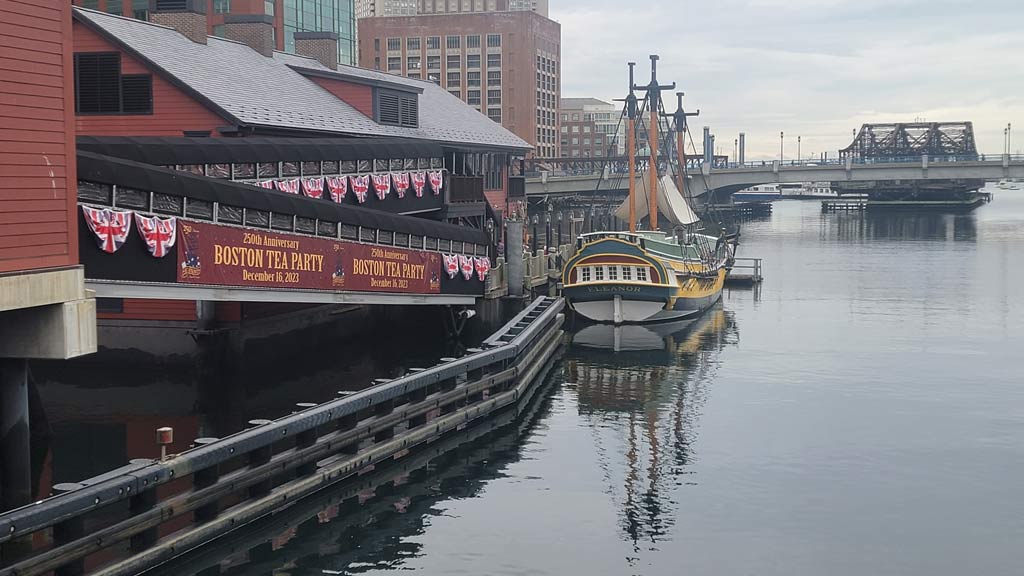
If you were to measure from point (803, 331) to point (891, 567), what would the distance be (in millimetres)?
32503

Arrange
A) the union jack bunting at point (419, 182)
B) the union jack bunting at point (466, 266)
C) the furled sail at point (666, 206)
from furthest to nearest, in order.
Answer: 1. the furled sail at point (666, 206)
2. the union jack bunting at point (419, 182)
3. the union jack bunting at point (466, 266)

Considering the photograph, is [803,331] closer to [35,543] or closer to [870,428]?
[870,428]

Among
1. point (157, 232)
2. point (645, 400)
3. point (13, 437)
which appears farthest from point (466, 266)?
point (13, 437)

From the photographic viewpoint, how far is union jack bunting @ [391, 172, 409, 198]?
42.7 metres

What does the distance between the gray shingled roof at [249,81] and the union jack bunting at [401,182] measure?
3.66 metres

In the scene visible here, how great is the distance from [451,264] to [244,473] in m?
18.8

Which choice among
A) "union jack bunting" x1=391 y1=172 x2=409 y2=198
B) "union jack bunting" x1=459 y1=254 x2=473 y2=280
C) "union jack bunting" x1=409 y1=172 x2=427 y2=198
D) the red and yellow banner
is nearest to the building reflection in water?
"union jack bunting" x1=459 y1=254 x2=473 y2=280

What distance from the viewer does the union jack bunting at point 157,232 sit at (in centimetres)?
2366

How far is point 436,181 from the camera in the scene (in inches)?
1848

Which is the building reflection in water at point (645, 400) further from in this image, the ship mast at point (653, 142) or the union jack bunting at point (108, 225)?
the ship mast at point (653, 142)

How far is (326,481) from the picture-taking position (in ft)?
80.1

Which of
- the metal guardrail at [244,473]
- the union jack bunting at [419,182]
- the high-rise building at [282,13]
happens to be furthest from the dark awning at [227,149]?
the high-rise building at [282,13]

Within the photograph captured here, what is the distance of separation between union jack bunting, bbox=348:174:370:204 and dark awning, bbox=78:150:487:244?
331cm

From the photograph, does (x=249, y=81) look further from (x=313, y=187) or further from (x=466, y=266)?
(x=466, y=266)
